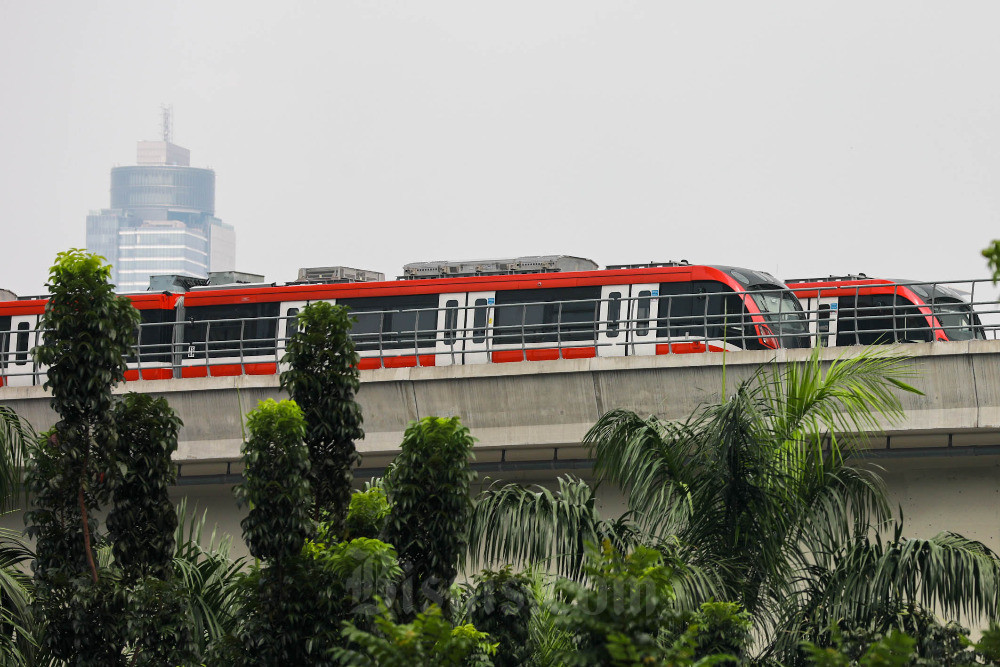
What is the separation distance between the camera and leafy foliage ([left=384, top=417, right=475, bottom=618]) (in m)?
10.5

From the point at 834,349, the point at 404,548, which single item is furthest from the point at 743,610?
the point at 834,349

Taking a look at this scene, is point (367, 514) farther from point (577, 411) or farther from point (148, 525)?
point (577, 411)

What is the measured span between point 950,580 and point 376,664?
203 inches

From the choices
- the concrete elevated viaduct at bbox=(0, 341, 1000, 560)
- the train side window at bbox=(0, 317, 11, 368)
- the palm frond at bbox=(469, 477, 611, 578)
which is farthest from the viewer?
the train side window at bbox=(0, 317, 11, 368)

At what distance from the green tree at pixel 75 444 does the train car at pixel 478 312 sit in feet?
40.5

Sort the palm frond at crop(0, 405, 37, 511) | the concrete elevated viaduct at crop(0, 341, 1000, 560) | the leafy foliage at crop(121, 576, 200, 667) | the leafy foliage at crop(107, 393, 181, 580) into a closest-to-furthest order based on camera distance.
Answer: the leafy foliage at crop(121, 576, 200, 667)
the leafy foliage at crop(107, 393, 181, 580)
the palm frond at crop(0, 405, 37, 511)
the concrete elevated viaduct at crop(0, 341, 1000, 560)

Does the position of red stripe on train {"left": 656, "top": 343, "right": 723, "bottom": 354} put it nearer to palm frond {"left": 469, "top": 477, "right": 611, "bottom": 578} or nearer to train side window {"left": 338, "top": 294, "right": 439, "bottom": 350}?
train side window {"left": 338, "top": 294, "right": 439, "bottom": 350}

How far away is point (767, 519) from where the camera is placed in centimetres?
1203

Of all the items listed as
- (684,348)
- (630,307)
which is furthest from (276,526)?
(630,307)

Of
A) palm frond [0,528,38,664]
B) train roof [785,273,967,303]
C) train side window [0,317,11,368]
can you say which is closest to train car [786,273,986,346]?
train roof [785,273,967,303]

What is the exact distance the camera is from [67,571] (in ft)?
34.4

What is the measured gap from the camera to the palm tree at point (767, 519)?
11.6 meters

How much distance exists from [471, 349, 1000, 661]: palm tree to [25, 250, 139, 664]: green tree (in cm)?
344

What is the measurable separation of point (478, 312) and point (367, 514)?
14532 millimetres
